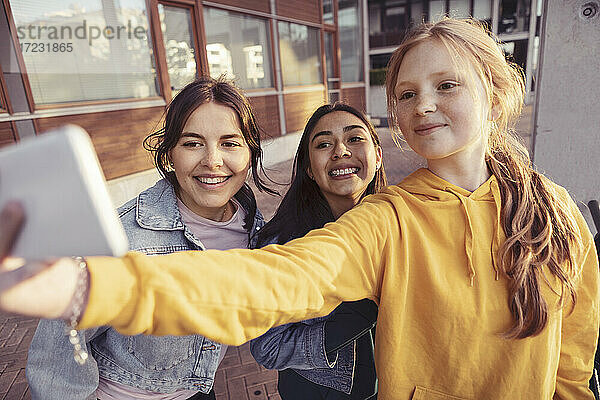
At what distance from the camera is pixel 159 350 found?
1.37 m

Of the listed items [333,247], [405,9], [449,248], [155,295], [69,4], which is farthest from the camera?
[405,9]

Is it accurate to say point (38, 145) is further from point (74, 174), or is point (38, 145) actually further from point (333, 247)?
point (333, 247)

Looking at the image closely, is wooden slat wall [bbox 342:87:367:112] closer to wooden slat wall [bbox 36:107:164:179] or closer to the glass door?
the glass door

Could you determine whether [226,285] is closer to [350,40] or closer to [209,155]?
[209,155]

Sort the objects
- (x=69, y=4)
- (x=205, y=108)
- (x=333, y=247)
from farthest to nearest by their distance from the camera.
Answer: (x=69, y=4)
(x=205, y=108)
(x=333, y=247)

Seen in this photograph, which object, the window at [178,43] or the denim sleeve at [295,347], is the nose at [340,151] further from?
the window at [178,43]

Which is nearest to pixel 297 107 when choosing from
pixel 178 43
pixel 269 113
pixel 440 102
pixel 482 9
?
pixel 269 113

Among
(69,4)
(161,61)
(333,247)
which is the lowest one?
(333,247)

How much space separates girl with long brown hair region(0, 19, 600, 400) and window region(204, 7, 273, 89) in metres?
7.08

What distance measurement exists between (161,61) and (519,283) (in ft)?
22.0

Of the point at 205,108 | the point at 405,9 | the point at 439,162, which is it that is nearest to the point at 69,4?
the point at 205,108

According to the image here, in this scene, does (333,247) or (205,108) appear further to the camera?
(205,108)

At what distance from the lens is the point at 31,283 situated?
2.00ft

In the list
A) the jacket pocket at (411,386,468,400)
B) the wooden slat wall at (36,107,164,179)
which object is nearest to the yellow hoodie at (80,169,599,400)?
the jacket pocket at (411,386,468,400)
